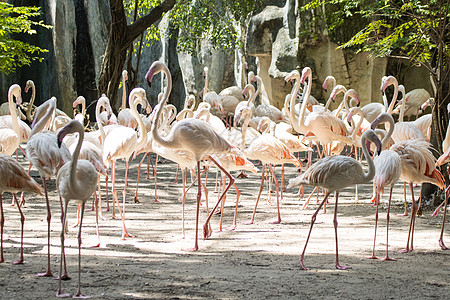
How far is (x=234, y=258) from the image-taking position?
455 cm

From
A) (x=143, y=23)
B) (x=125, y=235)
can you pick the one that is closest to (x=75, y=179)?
(x=125, y=235)

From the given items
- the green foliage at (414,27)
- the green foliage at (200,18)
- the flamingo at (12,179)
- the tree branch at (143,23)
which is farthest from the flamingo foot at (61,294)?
the green foliage at (200,18)

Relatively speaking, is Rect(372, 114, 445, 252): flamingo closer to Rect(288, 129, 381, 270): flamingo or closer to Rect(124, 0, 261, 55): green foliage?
Rect(288, 129, 381, 270): flamingo

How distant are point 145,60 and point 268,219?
18867mm

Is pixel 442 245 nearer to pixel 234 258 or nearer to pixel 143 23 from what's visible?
pixel 234 258

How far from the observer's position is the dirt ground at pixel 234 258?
3576 millimetres

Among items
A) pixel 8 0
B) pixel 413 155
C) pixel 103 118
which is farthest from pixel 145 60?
pixel 413 155

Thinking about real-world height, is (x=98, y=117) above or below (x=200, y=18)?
below

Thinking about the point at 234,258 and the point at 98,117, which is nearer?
the point at 234,258

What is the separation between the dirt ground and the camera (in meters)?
3.58

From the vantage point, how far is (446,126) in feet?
21.4

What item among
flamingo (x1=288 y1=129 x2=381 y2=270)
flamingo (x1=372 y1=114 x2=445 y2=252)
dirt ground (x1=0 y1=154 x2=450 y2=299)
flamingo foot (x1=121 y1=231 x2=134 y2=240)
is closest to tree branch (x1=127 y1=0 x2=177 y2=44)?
dirt ground (x1=0 y1=154 x2=450 y2=299)

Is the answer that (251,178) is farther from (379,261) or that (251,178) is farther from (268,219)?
(379,261)

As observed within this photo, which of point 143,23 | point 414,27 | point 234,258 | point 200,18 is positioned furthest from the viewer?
point 200,18
